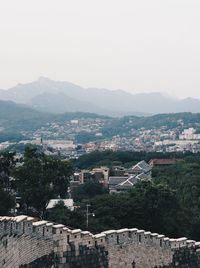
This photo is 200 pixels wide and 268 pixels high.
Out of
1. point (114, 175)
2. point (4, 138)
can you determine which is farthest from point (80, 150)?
point (114, 175)

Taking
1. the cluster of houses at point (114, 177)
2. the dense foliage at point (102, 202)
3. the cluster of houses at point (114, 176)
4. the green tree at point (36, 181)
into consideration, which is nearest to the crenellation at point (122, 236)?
the dense foliage at point (102, 202)

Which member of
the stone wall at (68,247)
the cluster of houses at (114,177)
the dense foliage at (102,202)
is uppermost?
the stone wall at (68,247)

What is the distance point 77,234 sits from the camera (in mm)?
11156

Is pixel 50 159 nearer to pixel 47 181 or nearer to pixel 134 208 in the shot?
pixel 47 181

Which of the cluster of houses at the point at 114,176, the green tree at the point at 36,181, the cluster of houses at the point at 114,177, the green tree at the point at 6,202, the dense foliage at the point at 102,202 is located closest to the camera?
the dense foliage at the point at 102,202

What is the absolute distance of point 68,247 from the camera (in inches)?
437

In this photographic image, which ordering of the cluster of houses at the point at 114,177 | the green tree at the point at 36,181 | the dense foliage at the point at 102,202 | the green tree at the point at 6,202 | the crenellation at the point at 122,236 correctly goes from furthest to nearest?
the cluster of houses at the point at 114,177 < the green tree at the point at 36,181 < the green tree at the point at 6,202 < the dense foliage at the point at 102,202 < the crenellation at the point at 122,236

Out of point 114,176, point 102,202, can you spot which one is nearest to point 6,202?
point 102,202

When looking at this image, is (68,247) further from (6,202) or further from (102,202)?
(102,202)

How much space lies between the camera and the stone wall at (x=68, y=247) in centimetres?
1110

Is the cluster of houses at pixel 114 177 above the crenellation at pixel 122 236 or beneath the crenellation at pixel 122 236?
beneath

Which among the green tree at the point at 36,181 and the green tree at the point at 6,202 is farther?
the green tree at the point at 36,181

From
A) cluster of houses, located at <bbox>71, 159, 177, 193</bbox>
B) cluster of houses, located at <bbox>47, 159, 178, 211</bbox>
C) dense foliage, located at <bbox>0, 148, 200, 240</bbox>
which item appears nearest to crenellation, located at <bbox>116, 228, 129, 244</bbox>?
dense foliage, located at <bbox>0, 148, 200, 240</bbox>

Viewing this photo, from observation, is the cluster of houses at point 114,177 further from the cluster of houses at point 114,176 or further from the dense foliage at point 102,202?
the dense foliage at point 102,202
